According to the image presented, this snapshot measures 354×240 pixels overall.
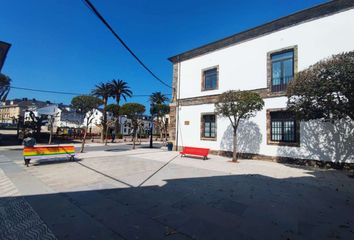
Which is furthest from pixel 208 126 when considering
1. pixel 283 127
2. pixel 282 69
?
pixel 282 69

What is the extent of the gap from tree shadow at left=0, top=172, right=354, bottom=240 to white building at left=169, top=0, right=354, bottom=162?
4.90m

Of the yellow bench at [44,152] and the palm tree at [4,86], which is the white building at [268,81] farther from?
the palm tree at [4,86]

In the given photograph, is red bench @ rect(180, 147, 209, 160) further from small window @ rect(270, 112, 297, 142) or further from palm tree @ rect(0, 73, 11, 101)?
palm tree @ rect(0, 73, 11, 101)

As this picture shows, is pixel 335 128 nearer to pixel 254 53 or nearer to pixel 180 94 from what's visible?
pixel 254 53

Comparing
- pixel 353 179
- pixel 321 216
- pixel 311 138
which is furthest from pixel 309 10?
pixel 321 216

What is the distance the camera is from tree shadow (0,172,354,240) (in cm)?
332

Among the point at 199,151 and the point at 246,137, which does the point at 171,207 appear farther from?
the point at 246,137

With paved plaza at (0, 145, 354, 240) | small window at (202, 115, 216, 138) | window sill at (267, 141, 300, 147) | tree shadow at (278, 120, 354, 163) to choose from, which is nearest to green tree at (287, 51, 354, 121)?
tree shadow at (278, 120, 354, 163)

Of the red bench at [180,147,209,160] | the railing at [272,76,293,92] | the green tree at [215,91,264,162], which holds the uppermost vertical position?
the railing at [272,76,293,92]

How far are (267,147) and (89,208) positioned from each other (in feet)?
35.8

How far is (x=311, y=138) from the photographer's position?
1037 centimetres

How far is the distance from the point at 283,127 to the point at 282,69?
12.0 feet

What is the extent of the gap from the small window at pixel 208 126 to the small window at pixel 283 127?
430cm

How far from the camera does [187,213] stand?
414cm
